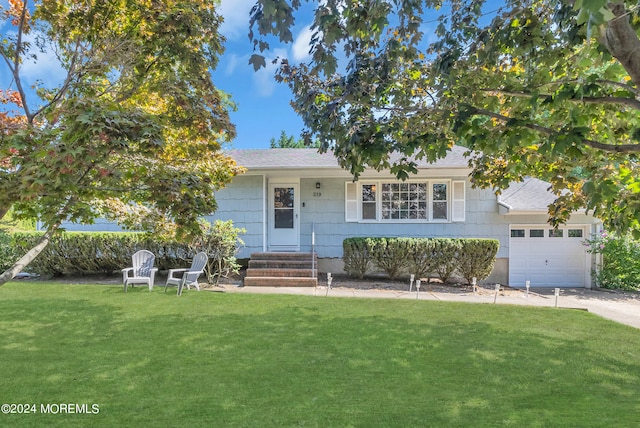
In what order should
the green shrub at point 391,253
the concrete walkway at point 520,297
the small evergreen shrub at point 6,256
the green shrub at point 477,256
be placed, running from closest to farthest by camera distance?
the concrete walkway at point 520,297, the green shrub at point 477,256, the green shrub at point 391,253, the small evergreen shrub at point 6,256

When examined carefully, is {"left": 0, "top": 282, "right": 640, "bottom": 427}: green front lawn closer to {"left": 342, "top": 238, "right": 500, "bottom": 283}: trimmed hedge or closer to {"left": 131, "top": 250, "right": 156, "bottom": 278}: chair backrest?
{"left": 131, "top": 250, "right": 156, "bottom": 278}: chair backrest

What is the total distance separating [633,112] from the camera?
408 centimetres

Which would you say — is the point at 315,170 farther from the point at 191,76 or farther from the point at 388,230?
the point at 191,76

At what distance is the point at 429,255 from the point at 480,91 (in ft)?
20.6

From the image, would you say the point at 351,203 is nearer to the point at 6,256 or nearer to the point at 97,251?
the point at 97,251

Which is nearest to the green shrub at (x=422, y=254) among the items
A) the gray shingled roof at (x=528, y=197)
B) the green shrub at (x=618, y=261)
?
the gray shingled roof at (x=528, y=197)

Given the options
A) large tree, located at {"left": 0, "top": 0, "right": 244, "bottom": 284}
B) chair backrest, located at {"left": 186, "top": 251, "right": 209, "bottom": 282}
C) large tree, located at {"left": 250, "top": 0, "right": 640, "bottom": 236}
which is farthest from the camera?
chair backrest, located at {"left": 186, "top": 251, "right": 209, "bottom": 282}

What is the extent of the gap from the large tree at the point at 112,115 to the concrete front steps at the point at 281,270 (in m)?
4.59

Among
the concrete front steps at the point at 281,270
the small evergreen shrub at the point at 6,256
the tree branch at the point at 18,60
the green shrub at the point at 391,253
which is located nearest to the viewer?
the tree branch at the point at 18,60

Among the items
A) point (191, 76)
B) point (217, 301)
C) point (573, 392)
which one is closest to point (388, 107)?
point (191, 76)

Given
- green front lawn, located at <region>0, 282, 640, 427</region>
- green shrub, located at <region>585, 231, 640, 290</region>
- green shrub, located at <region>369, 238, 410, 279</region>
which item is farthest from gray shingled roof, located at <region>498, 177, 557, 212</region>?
green front lawn, located at <region>0, 282, 640, 427</region>

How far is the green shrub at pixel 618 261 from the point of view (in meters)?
10.2

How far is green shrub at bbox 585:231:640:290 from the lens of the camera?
33.6 ft

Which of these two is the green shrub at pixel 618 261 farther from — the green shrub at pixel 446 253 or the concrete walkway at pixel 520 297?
the green shrub at pixel 446 253
